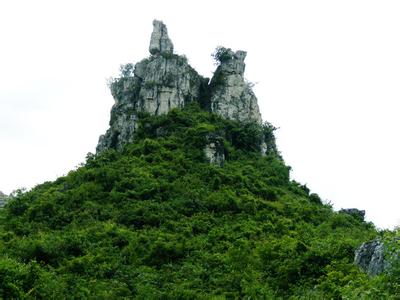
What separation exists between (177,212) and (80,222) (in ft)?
18.5

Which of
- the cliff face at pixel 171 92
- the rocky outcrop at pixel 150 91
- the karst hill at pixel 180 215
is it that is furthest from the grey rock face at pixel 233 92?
the rocky outcrop at pixel 150 91

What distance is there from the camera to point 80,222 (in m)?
32.3

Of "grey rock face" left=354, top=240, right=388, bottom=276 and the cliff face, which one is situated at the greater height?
the cliff face

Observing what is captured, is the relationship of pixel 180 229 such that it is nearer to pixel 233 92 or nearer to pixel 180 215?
pixel 180 215

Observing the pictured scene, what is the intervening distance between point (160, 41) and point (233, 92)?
9.58m

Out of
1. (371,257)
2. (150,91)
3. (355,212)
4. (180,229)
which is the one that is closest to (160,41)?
(150,91)

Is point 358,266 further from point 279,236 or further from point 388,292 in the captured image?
point 279,236

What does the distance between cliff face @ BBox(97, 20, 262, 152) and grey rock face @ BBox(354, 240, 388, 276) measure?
28523 mm

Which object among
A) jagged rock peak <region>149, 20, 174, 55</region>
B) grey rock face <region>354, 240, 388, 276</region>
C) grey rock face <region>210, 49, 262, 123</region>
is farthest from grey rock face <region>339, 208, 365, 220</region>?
jagged rock peak <region>149, 20, 174, 55</region>

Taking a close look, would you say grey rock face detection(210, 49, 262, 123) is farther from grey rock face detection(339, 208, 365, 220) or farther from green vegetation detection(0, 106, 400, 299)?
grey rock face detection(339, 208, 365, 220)

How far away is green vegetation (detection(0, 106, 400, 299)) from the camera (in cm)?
2195

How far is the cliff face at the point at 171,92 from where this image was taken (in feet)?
152

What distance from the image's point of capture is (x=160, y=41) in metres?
53.8

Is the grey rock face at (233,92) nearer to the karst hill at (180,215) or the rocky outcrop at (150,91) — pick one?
the karst hill at (180,215)
